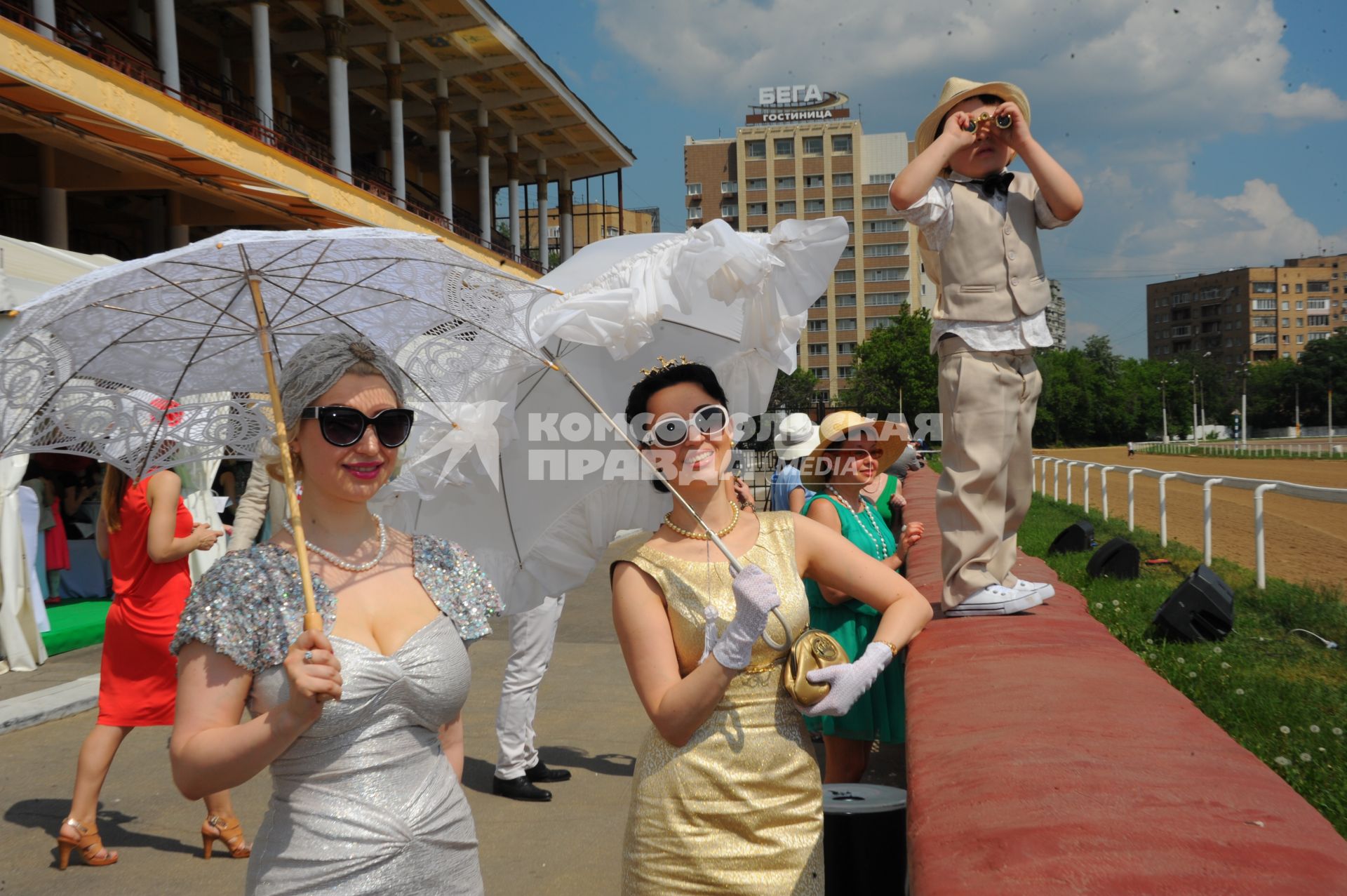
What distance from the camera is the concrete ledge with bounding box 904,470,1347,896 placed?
Result: 1.81m

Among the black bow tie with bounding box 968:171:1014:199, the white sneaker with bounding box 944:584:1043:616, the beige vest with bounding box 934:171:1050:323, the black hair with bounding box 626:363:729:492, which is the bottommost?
the white sneaker with bounding box 944:584:1043:616

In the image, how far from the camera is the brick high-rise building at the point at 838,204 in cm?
12838

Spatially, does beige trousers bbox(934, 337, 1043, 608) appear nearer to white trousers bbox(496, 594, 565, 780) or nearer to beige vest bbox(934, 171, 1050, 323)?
beige vest bbox(934, 171, 1050, 323)

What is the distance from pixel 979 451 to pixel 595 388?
5.19 ft

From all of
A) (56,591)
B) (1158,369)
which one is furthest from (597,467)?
(1158,369)

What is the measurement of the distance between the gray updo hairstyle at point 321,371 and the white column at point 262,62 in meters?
21.1

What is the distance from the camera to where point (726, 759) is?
2.80 meters

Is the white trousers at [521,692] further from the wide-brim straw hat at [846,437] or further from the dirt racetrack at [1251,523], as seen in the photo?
the dirt racetrack at [1251,523]

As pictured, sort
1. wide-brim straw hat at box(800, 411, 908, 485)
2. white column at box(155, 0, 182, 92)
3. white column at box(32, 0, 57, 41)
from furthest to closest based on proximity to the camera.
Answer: white column at box(155, 0, 182, 92), white column at box(32, 0, 57, 41), wide-brim straw hat at box(800, 411, 908, 485)

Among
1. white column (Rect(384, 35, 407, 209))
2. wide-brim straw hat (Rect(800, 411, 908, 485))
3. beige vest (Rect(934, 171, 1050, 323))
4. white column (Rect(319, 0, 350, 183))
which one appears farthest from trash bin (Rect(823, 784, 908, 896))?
white column (Rect(384, 35, 407, 209))

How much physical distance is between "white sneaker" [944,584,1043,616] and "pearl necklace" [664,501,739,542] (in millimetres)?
1301

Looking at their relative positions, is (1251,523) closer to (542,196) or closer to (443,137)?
(443,137)

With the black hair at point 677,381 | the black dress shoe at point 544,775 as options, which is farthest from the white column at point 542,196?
the black hair at point 677,381

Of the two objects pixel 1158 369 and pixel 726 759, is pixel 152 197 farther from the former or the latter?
pixel 1158 369
